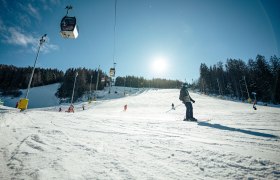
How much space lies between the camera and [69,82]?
82.9m

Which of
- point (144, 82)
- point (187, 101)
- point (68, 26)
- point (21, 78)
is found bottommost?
point (187, 101)

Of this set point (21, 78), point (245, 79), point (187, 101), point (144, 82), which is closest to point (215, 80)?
point (245, 79)

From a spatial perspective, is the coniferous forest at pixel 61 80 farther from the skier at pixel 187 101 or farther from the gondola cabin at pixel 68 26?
the skier at pixel 187 101

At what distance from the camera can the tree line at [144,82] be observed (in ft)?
404

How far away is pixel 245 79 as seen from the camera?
74438 millimetres

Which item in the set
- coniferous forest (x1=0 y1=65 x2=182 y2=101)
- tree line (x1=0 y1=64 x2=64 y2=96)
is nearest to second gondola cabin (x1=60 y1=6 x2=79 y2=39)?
coniferous forest (x1=0 y1=65 x2=182 y2=101)

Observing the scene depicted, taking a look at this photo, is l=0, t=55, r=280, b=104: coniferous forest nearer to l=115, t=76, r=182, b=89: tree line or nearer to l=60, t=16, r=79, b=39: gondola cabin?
l=115, t=76, r=182, b=89: tree line

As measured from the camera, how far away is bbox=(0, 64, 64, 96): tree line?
9688 cm

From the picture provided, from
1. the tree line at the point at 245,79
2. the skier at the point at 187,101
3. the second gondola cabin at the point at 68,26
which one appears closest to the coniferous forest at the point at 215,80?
the tree line at the point at 245,79

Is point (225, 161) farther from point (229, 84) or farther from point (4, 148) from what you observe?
point (229, 84)

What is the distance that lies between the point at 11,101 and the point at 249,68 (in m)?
117

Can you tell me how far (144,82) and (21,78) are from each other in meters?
83.2

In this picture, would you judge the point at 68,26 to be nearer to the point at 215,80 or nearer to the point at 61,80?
the point at 215,80

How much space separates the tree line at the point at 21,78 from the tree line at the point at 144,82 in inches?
1766
